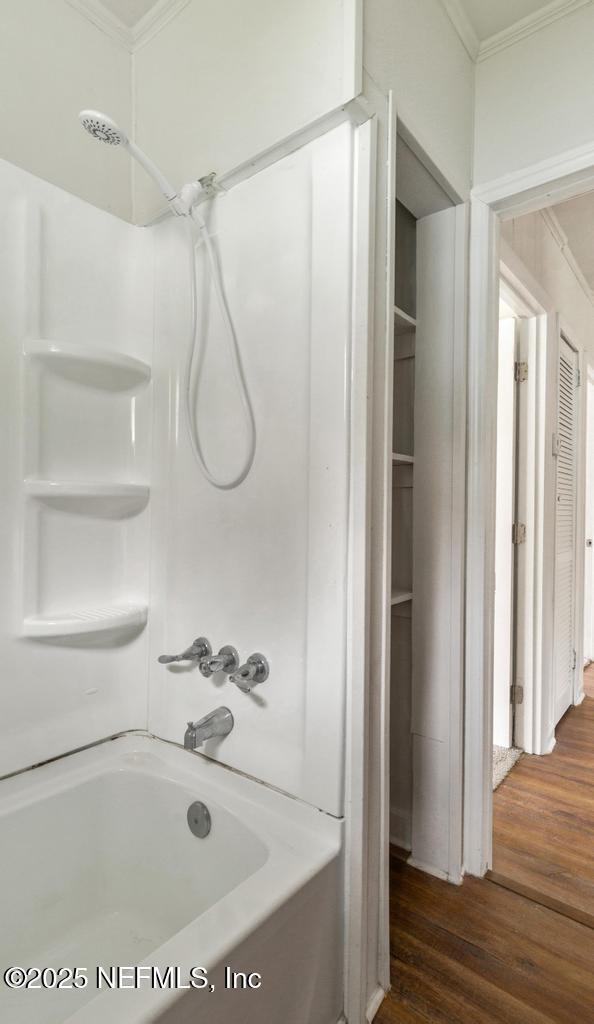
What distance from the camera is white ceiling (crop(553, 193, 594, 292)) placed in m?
2.48

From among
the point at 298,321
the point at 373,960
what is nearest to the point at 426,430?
the point at 298,321

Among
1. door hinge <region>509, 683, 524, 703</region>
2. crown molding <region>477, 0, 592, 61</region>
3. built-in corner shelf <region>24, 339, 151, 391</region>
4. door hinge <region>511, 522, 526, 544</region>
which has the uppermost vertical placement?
crown molding <region>477, 0, 592, 61</region>

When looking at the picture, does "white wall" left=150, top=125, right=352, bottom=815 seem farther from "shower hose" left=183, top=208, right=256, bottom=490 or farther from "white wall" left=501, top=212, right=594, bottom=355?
"white wall" left=501, top=212, right=594, bottom=355

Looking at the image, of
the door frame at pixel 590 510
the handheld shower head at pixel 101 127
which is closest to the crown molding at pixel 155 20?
Answer: the handheld shower head at pixel 101 127

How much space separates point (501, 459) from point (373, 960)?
204 cm

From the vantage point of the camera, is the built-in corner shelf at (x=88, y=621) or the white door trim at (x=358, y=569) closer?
the white door trim at (x=358, y=569)

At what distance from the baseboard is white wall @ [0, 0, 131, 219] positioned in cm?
219

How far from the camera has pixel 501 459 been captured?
2588 mm

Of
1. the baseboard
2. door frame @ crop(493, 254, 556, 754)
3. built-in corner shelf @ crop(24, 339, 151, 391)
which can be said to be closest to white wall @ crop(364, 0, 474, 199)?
built-in corner shelf @ crop(24, 339, 151, 391)

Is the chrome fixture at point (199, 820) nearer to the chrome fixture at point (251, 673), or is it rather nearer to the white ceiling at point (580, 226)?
the chrome fixture at point (251, 673)

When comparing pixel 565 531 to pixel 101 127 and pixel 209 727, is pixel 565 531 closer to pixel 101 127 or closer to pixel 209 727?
pixel 209 727

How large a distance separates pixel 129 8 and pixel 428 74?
0.90 meters

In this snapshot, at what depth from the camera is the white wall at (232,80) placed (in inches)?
46.2

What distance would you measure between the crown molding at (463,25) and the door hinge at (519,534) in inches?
70.6
